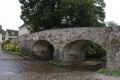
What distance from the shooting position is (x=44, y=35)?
31.2 meters

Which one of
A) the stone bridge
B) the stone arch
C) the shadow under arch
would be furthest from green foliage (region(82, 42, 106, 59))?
the shadow under arch

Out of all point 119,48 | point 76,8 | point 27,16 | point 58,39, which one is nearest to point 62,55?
point 58,39

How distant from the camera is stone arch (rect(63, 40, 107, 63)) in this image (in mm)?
28953

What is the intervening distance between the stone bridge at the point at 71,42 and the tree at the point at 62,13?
8.47 ft

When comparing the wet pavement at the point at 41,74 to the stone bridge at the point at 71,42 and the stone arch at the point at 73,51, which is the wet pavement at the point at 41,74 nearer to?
the stone bridge at the point at 71,42

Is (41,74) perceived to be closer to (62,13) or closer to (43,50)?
(62,13)

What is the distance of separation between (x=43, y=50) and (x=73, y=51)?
634 cm

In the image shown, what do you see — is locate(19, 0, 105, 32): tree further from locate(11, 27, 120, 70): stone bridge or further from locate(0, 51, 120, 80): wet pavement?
locate(0, 51, 120, 80): wet pavement

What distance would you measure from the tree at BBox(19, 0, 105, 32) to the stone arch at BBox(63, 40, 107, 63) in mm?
3980

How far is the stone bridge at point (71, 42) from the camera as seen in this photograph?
22578mm

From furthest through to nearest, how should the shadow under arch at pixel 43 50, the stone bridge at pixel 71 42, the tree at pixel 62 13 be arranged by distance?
the shadow under arch at pixel 43 50, the tree at pixel 62 13, the stone bridge at pixel 71 42

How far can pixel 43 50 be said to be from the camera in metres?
35.8

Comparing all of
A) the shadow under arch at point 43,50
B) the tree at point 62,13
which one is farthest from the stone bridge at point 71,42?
the tree at point 62,13

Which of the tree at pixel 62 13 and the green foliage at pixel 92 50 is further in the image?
the green foliage at pixel 92 50
